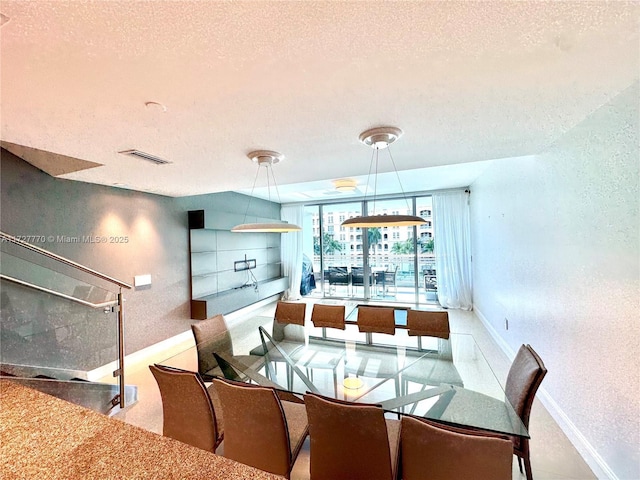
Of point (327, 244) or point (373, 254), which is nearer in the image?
point (373, 254)

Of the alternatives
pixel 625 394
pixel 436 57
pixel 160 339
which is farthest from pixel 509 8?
pixel 160 339

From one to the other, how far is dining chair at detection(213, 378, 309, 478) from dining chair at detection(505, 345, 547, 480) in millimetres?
1309

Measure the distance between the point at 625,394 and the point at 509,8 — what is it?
216 centimetres

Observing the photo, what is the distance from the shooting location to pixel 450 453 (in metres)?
1.14

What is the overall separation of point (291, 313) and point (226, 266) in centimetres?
273

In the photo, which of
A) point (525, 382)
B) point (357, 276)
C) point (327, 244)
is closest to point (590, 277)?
point (525, 382)

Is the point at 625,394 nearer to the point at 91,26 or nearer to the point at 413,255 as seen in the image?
the point at 91,26

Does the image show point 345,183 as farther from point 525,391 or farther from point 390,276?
point 525,391

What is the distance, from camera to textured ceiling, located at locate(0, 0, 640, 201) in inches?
38.6

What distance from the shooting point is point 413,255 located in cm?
667

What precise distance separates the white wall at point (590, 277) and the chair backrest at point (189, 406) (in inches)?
96.5

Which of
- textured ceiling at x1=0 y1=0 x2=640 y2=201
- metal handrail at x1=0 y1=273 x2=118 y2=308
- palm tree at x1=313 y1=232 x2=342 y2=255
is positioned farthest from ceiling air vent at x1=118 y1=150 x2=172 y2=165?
palm tree at x1=313 y1=232 x2=342 y2=255

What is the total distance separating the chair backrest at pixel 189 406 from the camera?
1.67 metres

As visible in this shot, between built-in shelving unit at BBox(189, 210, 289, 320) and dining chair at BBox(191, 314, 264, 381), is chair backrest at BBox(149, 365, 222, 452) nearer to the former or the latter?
dining chair at BBox(191, 314, 264, 381)
